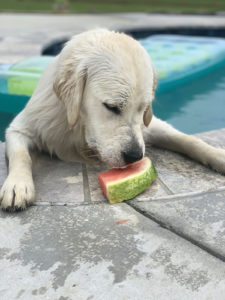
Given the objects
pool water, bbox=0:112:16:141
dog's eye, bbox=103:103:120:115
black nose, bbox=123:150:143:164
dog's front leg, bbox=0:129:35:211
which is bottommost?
pool water, bbox=0:112:16:141

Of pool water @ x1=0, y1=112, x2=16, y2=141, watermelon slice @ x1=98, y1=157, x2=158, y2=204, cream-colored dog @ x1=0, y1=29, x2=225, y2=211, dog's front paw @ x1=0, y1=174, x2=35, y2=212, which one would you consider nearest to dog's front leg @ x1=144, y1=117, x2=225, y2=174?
cream-colored dog @ x1=0, y1=29, x2=225, y2=211

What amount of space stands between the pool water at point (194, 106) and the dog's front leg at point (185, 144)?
6.08ft

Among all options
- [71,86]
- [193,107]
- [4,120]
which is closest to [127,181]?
[71,86]

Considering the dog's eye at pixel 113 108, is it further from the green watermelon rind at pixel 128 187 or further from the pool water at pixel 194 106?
the pool water at pixel 194 106

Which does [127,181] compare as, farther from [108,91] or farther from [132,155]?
[108,91]

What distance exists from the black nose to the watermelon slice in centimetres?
10

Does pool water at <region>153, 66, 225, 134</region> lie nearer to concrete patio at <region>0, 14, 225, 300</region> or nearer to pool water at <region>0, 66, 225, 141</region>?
pool water at <region>0, 66, 225, 141</region>

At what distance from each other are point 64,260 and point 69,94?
1.37 m

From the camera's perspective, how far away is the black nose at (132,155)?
277cm

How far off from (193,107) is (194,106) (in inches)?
2.3

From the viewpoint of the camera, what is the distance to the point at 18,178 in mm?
2754

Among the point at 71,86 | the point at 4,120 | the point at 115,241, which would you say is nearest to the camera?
the point at 115,241

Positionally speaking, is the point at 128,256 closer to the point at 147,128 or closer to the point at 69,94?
the point at 69,94

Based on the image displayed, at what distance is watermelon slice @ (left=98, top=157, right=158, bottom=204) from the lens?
8.73ft
